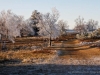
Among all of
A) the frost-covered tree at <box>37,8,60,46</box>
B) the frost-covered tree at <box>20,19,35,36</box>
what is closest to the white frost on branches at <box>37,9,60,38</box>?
the frost-covered tree at <box>37,8,60,46</box>

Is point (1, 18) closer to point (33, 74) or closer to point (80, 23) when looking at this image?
point (33, 74)

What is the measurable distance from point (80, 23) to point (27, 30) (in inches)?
1159

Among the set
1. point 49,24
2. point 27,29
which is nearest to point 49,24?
point 49,24

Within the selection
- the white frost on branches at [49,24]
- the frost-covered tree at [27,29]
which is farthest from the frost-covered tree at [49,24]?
the frost-covered tree at [27,29]

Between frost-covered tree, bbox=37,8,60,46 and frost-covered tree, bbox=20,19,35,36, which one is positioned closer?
frost-covered tree, bbox=37,8,60,46

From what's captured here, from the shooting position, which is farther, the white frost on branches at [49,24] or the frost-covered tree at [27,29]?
the frost-covered tree at [27,29]

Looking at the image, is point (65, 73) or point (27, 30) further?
point (27, 30)

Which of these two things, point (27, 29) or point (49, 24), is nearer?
point (49, 24)

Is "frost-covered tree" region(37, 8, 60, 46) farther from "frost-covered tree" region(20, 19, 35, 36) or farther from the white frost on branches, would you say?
"frost-covered tree" region(20, 19, 35, 36)

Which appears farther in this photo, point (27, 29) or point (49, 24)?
point (27, 29)

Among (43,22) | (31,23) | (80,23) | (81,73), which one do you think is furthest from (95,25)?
(81,73)

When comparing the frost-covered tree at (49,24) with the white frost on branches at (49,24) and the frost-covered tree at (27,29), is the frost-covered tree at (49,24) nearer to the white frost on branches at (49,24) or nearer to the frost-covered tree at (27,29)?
the white frost on branches at (49,24)

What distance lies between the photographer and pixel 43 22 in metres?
62.2

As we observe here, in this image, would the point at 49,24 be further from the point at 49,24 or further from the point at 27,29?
the point at 27,29
